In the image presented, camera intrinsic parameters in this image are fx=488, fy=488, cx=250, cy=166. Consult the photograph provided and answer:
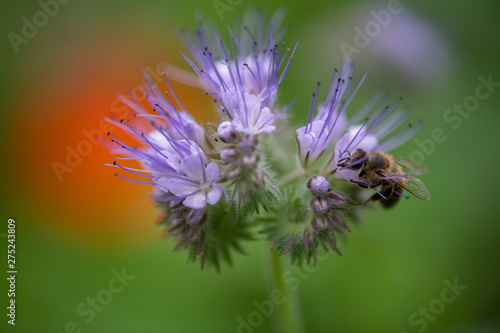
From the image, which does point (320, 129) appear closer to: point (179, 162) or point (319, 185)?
point (319, 185)

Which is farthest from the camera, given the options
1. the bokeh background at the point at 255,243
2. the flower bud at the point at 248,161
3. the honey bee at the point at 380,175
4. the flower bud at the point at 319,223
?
the bokeh background at the point at 255,243

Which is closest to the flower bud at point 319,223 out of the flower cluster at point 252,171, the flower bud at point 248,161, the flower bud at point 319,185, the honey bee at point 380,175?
the flower cluster at point 252,171

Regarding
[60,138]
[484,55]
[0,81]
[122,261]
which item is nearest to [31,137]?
[60,138]

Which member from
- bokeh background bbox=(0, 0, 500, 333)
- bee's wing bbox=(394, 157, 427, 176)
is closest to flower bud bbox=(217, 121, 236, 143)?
bee's wing bbox=(394, 157, 427, 176)

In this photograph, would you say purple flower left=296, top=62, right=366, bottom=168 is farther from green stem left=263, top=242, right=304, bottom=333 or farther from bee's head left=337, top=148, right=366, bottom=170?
green stem left=263, top=242, right=304, bottom=333

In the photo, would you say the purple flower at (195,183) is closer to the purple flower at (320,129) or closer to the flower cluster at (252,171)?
the flower cluster at (252,171)

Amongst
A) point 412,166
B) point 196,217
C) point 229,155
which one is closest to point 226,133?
point 229,155

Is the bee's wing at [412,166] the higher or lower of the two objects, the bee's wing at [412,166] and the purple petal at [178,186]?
the lower

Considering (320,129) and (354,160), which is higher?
(320,129)
